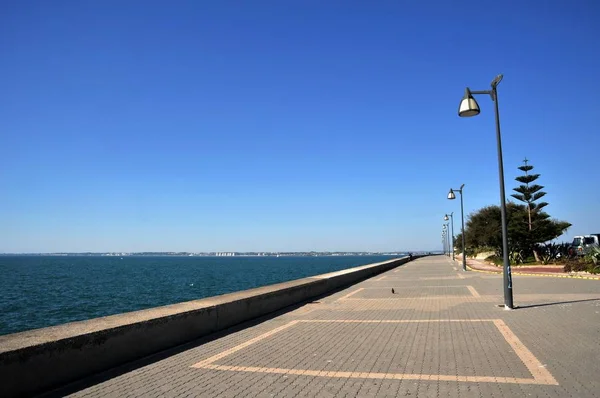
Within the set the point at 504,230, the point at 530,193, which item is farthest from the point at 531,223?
the point at 504,230

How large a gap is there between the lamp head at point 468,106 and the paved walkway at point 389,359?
515 cm

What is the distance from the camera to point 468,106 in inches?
459

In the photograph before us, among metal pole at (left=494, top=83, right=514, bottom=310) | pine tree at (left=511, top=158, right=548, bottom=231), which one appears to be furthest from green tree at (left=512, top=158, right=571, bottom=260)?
metal pole at (left=494, top=83, right=514, bottom=310)

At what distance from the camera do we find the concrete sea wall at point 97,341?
4973 millimetres

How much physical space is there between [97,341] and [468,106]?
1012cm

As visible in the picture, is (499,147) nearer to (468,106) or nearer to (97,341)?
(468,106)

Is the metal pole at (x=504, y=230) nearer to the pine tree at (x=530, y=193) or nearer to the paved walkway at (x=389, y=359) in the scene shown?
the paved walkway at (x=389, y=359)

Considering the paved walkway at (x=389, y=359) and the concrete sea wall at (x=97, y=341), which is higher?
the concrete sea wall at (x=97, y=341)

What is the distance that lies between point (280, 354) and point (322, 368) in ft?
3.63

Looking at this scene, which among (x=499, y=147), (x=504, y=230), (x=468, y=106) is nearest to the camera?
(x=468, y=106)

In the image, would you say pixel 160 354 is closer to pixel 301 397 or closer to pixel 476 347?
pixel 301 397

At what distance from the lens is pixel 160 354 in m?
7.16

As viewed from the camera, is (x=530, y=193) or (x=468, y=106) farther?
(x=530, y=193)

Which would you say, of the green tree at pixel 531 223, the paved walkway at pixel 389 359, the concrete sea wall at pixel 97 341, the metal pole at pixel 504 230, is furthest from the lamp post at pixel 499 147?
the green tree at pixel 531 223
